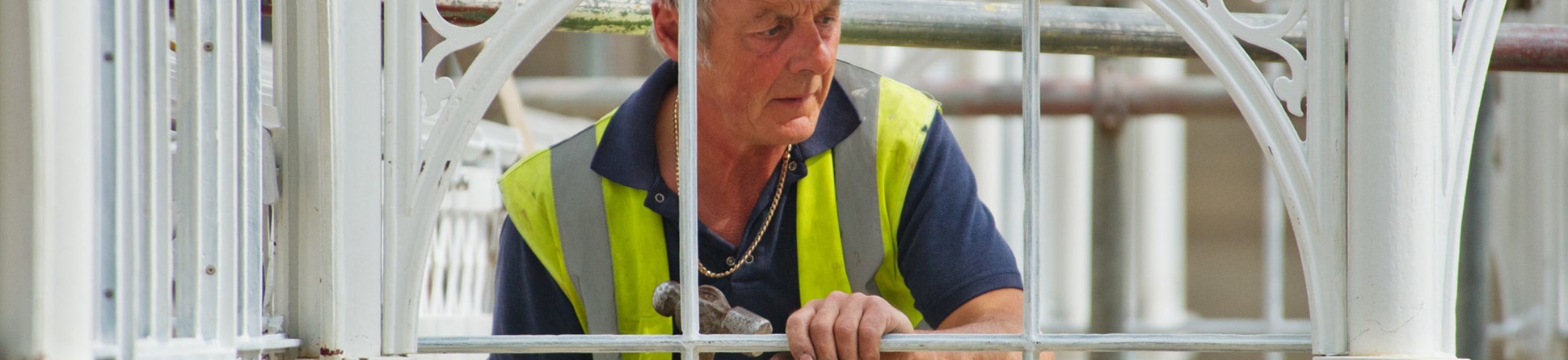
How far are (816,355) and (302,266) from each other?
2.05ft

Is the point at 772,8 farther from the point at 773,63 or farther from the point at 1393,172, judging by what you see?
the point at 1393,172

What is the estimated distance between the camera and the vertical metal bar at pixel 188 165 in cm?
150

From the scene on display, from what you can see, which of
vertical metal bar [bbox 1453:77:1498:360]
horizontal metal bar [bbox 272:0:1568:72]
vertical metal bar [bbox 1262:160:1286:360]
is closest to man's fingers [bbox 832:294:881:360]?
horizontal metal bar [bbox 272:0:1568:72]

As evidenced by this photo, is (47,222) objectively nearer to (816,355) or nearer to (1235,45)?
(816,355)

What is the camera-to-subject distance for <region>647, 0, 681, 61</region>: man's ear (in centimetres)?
245

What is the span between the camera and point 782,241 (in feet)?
8.26

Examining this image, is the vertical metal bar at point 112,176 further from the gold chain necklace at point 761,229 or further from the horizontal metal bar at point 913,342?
the gold chain necklace at point 761,229

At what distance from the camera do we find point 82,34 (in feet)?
4.07

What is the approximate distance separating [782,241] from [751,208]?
0.26ft

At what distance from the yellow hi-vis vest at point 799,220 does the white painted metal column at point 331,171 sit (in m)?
0.73

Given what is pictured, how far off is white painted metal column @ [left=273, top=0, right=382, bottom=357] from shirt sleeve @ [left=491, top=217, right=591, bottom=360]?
743mm

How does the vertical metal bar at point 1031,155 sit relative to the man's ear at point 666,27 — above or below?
below

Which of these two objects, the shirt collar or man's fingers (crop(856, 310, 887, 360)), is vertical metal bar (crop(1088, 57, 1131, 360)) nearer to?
the shirt collar

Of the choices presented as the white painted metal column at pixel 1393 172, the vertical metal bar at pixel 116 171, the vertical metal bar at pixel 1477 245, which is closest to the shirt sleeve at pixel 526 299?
the vertical metal bar at pixel 116 171
